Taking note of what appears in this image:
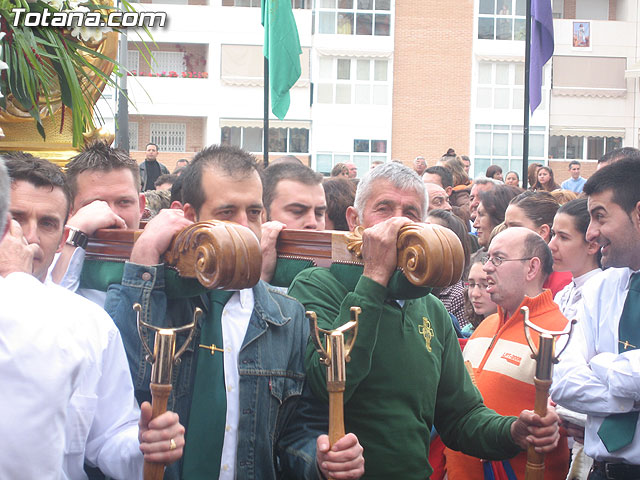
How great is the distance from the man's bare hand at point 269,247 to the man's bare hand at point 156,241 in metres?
Answer: 0.48

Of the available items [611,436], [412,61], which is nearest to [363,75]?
[412,61]

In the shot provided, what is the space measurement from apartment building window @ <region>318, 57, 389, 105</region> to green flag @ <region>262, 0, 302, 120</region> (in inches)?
849

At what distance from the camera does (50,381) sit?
1.65 meters

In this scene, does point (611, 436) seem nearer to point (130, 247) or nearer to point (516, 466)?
point (516, 466)

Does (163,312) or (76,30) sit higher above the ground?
(76,30)

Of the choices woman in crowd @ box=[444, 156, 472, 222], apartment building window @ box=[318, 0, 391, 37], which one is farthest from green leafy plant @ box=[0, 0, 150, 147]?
apartment building window @ box=[318, 0, 391, 37]

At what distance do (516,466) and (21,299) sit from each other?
2.45m

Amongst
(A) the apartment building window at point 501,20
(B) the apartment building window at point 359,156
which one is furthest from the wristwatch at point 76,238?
(A) the apartment building window at point 501,20

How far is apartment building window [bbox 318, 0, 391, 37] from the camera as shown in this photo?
31.4m

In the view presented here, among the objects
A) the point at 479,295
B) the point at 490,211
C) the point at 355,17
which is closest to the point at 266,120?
the point at 490,211

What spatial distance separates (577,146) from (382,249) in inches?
1287

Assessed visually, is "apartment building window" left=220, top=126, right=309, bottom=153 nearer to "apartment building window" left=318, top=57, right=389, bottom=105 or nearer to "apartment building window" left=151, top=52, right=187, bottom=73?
"apartment building window" left=318, top=57, right=389, bottom=105

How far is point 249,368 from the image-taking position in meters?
2.33

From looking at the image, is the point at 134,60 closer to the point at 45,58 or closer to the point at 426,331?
the point at 45,58
